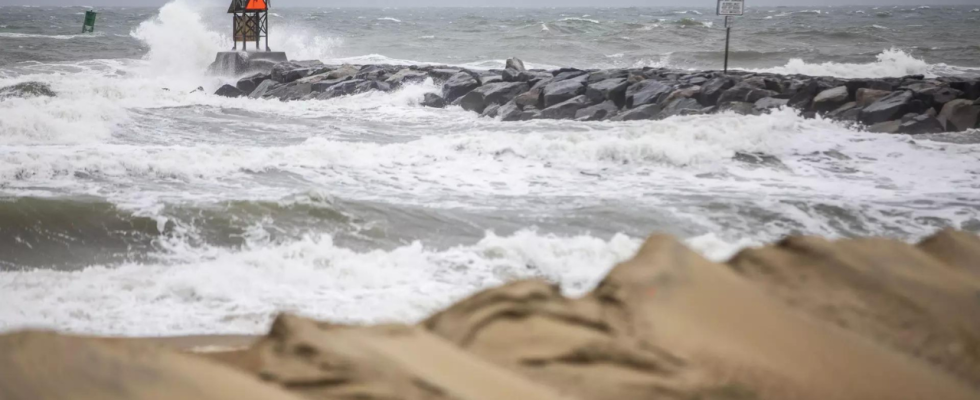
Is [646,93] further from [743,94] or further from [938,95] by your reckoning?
[938,95]

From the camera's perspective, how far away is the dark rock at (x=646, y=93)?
12.7m

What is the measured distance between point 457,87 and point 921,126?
7660mm

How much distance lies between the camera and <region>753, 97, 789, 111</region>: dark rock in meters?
11.8

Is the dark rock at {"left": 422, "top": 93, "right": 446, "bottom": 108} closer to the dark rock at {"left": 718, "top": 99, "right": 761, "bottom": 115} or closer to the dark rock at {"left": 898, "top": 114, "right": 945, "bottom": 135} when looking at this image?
the dark rock at {"left": 718, "top": 99, "right": 761, "bottom": 115}

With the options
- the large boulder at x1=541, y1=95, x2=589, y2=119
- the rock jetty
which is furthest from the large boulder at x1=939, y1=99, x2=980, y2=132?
the large boulder at x1=541, y1=95, x2=589, y2=119

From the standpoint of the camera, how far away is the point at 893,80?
44.3 ft

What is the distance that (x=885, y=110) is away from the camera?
11172 millimetres

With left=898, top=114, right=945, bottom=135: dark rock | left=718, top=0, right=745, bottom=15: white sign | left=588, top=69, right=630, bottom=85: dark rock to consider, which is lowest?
left=898, top=114, right=945, bottom=135: dark rock

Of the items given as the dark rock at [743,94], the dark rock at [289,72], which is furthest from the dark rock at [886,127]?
the dark rock at [289,72]

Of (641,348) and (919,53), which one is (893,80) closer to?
(919,53)

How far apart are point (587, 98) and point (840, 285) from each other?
438 inches

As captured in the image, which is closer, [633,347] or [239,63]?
[633,347]

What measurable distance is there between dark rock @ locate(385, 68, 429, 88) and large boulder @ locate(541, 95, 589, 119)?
408cm

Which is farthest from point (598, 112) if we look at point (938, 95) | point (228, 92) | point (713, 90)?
point (228, 92)
